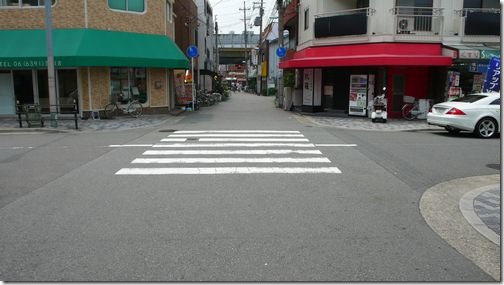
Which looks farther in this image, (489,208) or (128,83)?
(128,83)

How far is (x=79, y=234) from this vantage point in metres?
5.08

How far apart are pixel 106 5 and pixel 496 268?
19.9m

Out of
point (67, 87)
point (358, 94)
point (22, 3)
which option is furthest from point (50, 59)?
point (358, 94)

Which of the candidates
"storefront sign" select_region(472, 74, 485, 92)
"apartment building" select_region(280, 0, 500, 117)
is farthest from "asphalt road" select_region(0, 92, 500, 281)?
"storefront sign" select_region(472, 74, 485, 92)

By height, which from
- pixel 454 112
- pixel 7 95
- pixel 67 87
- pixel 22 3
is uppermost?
pixel 22 3

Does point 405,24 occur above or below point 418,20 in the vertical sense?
below

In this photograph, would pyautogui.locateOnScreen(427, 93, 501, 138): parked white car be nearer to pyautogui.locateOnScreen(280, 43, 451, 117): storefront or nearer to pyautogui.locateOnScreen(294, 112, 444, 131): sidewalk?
pyautogui.locateOnScreen(294, 112, 444, 131): sidewalk

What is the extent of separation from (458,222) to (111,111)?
1771 cm

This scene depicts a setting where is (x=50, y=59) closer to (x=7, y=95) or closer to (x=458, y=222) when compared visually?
(x=7, y=95)

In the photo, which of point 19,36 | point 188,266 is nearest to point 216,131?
point 19,36

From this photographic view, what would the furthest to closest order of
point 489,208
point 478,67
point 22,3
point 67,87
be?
point 67,87, point 22,3, point 478,67, point 489,208

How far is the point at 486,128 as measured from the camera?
1438cm

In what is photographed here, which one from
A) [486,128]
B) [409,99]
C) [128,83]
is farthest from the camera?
[128,83]

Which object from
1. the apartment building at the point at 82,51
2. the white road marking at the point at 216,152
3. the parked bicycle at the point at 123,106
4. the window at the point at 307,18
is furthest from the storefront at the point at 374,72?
the white road marking at the point at 216,152
